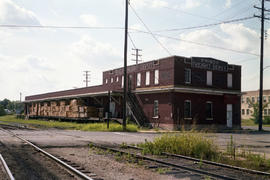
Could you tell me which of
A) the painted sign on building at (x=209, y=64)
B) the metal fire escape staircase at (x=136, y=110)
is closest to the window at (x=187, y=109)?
the painted sign on building at (x=209, y=64)

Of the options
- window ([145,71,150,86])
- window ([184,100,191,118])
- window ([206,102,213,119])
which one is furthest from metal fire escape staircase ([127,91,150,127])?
window ([206,102,213,119])

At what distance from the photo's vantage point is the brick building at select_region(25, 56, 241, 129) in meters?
30.8

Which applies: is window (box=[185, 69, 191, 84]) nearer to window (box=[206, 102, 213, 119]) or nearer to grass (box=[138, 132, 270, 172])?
window (box=[206, 102, 213, 119])

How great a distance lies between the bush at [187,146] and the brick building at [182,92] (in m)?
17.0

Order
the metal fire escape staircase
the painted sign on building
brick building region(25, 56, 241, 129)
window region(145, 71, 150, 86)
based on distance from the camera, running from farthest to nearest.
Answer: window region(145, 71, 150, 86) → the metal fire escape staircase → the painted sign on building → brick building region(25, 56, 241, 129)

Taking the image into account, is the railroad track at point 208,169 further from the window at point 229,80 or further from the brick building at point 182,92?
the window at point 229,80

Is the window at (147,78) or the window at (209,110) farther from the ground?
the window at (147,78)

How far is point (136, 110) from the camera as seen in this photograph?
115ft

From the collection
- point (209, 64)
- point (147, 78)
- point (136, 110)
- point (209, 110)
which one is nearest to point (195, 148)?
point (209, 110)

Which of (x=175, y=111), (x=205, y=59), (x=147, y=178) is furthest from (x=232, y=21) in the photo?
(x=147, y=178)

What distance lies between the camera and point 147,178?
7598 millimetres

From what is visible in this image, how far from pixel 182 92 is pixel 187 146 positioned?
19.4m

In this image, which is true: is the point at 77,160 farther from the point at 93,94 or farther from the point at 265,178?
the point at 93,94

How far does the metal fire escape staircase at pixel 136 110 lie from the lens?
3381cm
